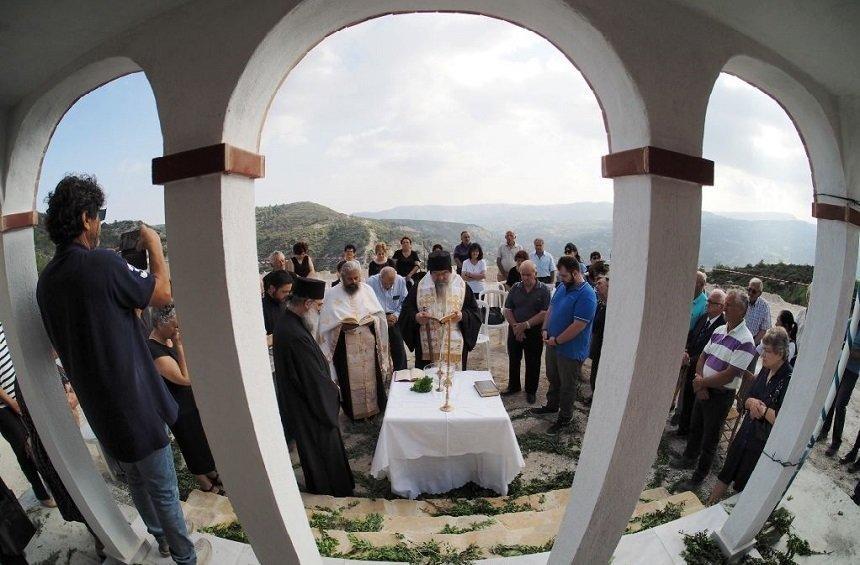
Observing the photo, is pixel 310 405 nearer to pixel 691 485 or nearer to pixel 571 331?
pixel 571 331

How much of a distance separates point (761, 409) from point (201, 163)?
13.4 feet

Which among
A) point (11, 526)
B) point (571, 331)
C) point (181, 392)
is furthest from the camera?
point (571, 331)

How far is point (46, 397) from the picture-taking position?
265 centimetres

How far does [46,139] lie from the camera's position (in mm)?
2568

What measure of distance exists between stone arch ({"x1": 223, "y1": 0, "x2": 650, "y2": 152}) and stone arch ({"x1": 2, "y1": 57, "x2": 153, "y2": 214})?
89 cm

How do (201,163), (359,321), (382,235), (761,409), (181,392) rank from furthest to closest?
1. (382,235)
2. (359,321)
3. (181,392)
4. (761,409)
5. (201,163)

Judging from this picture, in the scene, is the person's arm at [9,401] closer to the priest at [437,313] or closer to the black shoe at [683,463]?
the priest at [437,313]

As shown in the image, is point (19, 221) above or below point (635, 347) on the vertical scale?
above

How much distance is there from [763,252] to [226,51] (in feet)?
485

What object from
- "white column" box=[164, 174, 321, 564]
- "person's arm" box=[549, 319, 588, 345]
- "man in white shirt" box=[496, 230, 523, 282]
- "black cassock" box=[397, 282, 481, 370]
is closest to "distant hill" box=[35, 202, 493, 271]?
"man in white shirt" box=[496, 230, 523, 282]

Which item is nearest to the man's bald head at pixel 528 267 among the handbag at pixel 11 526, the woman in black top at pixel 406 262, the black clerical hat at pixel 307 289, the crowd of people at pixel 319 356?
the crowd of people at pixel 319 356

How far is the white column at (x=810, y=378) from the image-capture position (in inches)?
107

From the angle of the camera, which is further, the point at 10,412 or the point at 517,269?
the point at 517,269

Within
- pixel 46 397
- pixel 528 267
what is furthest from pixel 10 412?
pixel 528 267
